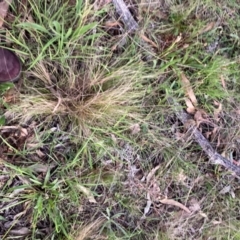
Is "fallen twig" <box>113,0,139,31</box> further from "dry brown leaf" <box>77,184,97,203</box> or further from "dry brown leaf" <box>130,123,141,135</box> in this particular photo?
"dry brown leaf" <box>77,184,97,203</box>

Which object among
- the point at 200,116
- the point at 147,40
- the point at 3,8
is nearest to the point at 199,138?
the point at 200,116

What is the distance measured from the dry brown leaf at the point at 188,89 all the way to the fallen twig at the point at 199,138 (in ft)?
0.23

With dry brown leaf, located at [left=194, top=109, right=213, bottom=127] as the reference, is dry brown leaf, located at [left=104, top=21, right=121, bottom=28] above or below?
above

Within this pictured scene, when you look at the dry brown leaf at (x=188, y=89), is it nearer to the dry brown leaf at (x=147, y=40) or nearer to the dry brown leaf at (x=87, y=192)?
the dry brown leaf at (x=147, y=40)

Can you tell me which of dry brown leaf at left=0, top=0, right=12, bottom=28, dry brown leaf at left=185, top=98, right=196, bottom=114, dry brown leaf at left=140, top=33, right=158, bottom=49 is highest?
dry brown leaf at left=0, top=0, right=12, bottom=28

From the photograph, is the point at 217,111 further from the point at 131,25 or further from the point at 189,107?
the point at 131,25

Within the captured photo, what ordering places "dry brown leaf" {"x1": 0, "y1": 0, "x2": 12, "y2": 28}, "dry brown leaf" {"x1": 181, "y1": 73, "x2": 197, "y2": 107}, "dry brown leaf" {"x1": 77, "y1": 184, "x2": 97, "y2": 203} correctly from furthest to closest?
"dry brown leaf" {"x1": 181, "y1": 73, "x2": 197, "y2": 107} < "dry brown leaf" {"x1": 77, "y1": 184, "x2": 97, "y2": 203} < "dry brown leaf" {"x1": 0, "y1": 0, "x2": 12, "y2": 28}

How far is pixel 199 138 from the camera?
7.31 ft

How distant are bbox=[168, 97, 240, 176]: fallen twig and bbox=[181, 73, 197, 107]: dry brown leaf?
2.7 inches

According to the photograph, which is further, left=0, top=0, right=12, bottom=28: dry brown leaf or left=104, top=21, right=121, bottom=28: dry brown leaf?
left=104, top=21, right=121, bottom=28: dry brown leaf

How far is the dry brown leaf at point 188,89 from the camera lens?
218 centimetres

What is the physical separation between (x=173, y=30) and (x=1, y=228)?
1194 mm

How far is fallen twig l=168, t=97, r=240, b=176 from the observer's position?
2199 millimetres

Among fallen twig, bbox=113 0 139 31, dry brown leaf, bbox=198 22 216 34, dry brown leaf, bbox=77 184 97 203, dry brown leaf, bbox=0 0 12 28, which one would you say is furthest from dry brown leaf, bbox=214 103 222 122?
dry brown leaf, bbox=0 0 12 28
